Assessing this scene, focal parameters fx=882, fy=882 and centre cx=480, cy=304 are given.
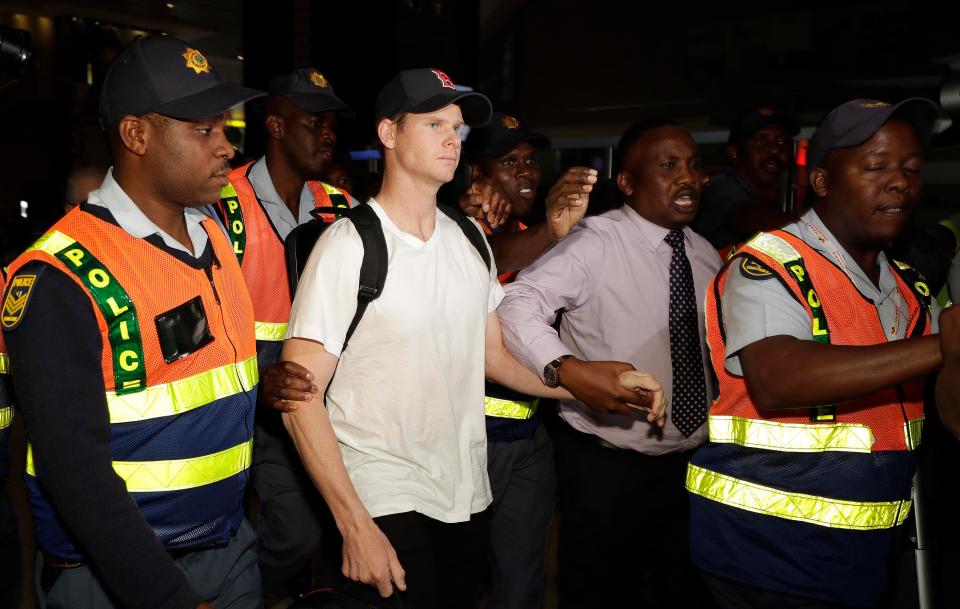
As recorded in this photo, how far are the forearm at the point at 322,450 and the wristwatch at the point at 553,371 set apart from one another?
66 cm

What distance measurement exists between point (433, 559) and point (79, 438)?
0.93 meters

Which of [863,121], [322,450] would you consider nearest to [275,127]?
[322,450]

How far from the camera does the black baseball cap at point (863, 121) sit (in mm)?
2035

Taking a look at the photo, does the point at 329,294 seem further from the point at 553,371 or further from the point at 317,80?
the point at 317,80

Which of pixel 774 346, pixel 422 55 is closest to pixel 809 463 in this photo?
pixel 774 346

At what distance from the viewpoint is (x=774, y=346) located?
6.07 ft

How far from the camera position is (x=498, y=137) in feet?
11.8

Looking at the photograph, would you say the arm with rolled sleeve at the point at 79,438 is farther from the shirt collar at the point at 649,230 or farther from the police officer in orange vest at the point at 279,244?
the shirt collar at the point at 649,230

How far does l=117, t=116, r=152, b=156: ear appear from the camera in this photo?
182 cm

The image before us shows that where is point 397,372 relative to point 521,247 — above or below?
below

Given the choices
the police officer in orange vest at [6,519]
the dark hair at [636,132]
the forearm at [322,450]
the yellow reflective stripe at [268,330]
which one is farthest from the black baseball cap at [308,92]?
the forearm at [322,450]

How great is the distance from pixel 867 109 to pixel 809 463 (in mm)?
834

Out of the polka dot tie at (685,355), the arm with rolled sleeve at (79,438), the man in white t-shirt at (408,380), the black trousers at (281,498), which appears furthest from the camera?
the black trousers at (281,498)

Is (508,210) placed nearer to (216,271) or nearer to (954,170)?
(216,271)
